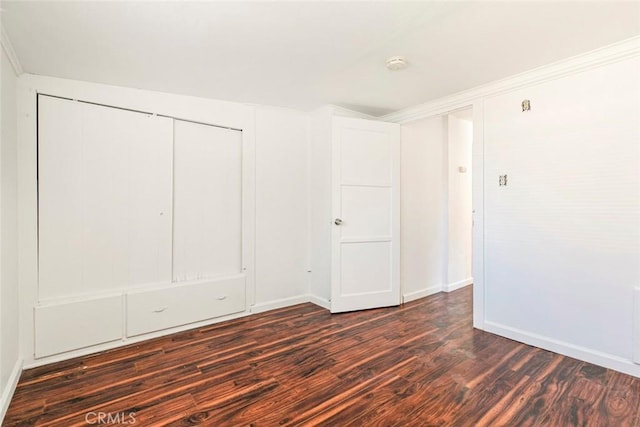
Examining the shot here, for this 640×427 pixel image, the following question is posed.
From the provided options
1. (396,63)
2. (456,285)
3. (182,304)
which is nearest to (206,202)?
(182,304)

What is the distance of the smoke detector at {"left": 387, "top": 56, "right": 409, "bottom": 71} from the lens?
2.29m

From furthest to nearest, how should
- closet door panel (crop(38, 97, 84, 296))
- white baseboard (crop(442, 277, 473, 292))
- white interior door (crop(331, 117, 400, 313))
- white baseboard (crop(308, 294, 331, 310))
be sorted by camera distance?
white baseboard (crop(442, 277, 473, 292)), white baseboard (crop(308, 294, 331, 310)), white interior door (crop(331, 117, 400, 313)), closet door panel (crop(38, 97, 84, 296))

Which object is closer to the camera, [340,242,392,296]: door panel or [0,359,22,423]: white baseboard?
Answer: [0,359,22,423]: white baseboard

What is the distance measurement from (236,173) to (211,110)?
684 millimetres

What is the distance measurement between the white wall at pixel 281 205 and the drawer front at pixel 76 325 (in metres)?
1.37

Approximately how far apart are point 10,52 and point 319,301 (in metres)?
3.38

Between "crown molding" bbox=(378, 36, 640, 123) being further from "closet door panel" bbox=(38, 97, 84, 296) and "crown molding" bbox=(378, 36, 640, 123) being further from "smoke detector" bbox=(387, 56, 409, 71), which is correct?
"closet door panel" bbox=(38, 97, 84, 296)

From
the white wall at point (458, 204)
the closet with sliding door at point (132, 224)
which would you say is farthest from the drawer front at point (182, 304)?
the white wall at point (458, 204)

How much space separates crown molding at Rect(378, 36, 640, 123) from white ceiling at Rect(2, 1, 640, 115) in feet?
0.30

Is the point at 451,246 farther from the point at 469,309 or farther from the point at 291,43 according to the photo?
the point at 291,43

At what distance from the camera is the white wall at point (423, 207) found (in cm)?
389

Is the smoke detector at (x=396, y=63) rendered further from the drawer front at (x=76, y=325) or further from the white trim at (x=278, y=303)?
the drawer front at (x=76, y=325)

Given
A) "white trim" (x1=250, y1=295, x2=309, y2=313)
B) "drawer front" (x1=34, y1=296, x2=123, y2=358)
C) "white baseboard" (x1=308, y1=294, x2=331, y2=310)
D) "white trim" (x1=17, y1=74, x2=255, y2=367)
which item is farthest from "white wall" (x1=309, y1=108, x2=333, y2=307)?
"drawer front" (x1=34, y1=296, x2=123, y2=358)

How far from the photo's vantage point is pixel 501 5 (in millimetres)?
1694
